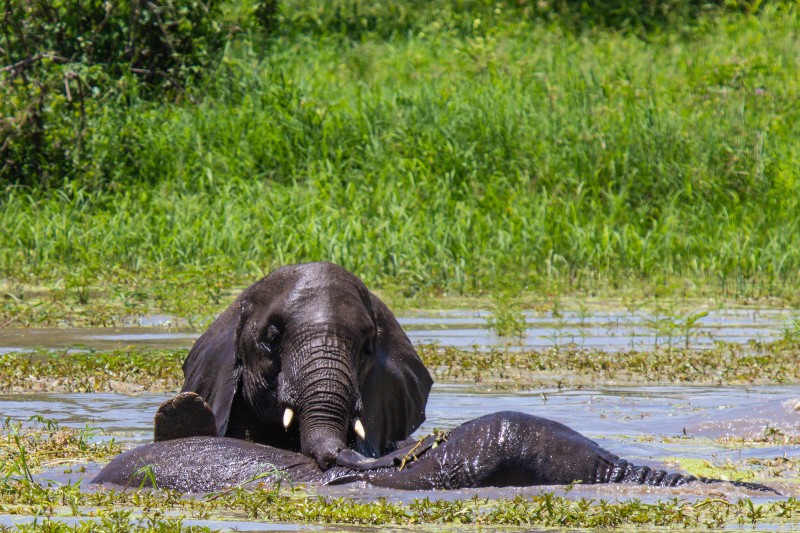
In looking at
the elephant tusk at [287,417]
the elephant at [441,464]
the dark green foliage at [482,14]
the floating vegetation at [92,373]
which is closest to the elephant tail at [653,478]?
the elephant at [441,464]

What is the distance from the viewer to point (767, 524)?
461 cm

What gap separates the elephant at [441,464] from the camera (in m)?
5.09

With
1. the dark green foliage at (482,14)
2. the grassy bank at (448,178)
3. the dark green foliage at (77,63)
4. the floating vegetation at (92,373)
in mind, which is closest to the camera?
the floating vegetation at (92,373)

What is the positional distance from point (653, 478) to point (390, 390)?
4.50 feet

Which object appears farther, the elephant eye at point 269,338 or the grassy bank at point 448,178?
the grassy bank at point 448,178

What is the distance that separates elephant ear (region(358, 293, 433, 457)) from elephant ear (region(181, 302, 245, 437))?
0.55 metres

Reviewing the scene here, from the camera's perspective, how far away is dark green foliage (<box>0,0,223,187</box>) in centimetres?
1402

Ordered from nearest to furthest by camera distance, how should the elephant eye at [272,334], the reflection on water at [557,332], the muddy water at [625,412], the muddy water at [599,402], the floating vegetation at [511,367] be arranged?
the elephant eye at [272,334]
the muddy water at [599,402]
the muddy water at [625,412]
the floating vegetation at [511,367]
the reflection on water at [557,332]

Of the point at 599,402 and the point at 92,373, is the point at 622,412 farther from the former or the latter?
the point at 92,373

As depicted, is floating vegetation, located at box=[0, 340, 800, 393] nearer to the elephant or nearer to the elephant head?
the elephant head

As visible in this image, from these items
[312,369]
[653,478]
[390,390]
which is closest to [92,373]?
[390,390]

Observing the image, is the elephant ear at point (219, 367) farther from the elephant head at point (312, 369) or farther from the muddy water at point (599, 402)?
the muddy water at point (599, 402)

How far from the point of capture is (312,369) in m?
5.61

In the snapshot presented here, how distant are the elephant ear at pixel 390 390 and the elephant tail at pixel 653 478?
1107 millimetres
